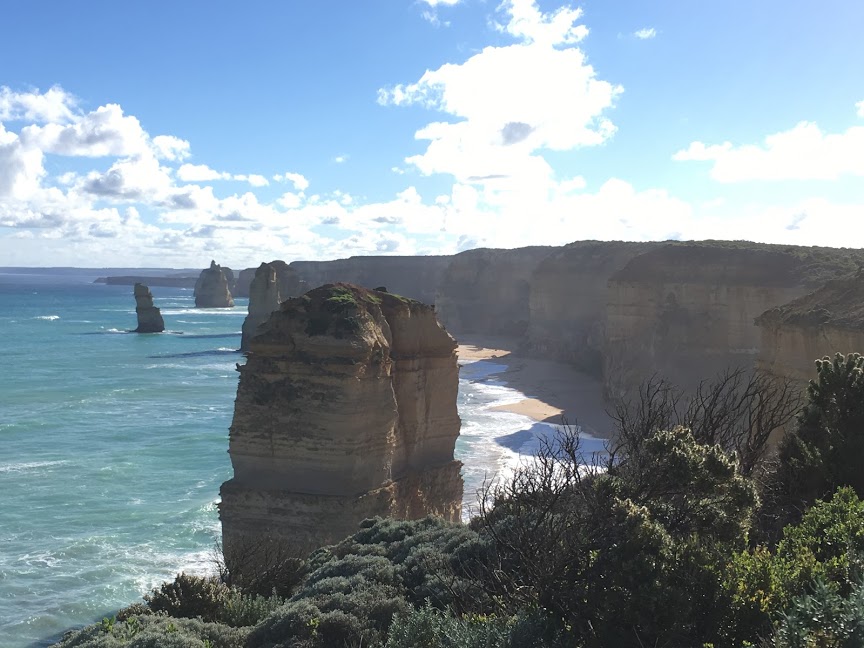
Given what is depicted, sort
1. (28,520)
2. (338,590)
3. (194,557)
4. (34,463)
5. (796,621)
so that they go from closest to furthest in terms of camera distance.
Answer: (796,621), (338,590), (194,557), (28,520), (34,463)

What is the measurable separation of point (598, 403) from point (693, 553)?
4285cm

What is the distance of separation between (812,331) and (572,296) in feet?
165

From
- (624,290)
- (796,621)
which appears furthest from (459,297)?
(796,621)

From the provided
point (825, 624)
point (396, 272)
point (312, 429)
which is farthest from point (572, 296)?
point (396, 272)

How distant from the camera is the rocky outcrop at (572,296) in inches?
2832

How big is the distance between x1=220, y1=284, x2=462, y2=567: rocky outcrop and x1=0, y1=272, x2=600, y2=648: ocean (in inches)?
167

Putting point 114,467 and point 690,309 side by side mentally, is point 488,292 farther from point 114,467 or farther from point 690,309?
point 114,467

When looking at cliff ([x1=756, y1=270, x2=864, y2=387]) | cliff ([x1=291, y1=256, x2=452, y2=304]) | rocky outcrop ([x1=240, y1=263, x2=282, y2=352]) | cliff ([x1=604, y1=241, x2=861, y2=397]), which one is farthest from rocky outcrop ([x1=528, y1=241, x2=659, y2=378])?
cliff ([x1=291, y1=256, x2=452, y2=304])

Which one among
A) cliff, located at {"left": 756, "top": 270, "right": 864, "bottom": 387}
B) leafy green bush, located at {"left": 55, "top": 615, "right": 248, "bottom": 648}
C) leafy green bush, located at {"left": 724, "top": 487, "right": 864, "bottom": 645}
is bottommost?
leafy green bush, located at {"left": 55, "top": 615, "right": 248, "bottom": 648}

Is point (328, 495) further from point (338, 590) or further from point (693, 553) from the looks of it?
point (693, 553)

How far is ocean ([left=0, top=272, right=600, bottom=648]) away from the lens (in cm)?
2117

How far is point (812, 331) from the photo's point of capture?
25.4 m

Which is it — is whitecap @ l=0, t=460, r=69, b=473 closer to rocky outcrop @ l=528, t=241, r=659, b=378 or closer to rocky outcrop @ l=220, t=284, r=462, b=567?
rocky outcrop @ l=220, t=284, r=462, b=567

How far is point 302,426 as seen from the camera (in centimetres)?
1797
